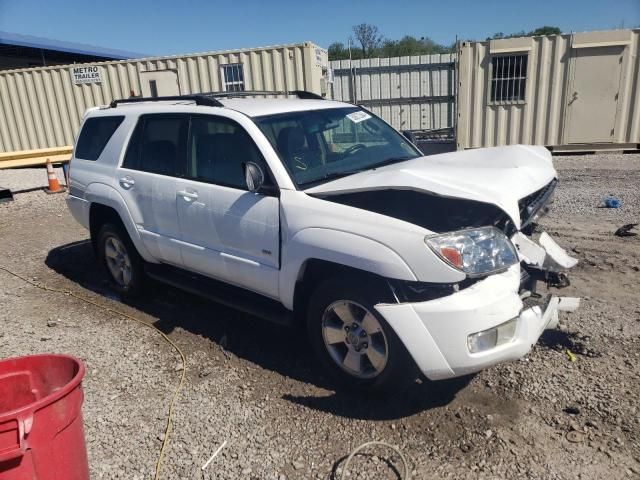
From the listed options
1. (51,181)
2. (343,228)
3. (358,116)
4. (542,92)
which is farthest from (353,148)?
(542,92)

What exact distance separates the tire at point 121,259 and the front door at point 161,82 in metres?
9.50

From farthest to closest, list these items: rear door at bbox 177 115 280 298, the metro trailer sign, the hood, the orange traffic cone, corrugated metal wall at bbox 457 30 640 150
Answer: the metro trailer sign < corrugated metal wall at bbox 457 30 640 150 < the orange traffic cone < rear door at bbox 177 115 280 298 < the hood

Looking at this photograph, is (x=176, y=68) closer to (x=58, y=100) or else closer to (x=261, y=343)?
(x=58, y=100)

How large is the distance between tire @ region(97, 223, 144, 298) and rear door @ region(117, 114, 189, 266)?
0.42m

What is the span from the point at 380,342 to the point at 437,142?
41.9 ft

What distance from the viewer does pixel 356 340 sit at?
324 centimetres

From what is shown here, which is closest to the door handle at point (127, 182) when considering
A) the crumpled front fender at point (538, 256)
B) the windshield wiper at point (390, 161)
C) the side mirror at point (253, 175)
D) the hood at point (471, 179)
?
the side mirror at point (253, 175)

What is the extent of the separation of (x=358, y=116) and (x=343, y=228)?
71.9 inches

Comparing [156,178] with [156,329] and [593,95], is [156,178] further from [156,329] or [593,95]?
[593,95]

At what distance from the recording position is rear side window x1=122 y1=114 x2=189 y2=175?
14.2 ft

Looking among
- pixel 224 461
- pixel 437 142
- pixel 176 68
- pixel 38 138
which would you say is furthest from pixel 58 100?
pixel 224 461

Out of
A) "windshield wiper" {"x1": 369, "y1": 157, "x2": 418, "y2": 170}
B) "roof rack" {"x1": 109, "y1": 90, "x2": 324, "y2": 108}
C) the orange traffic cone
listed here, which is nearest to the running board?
"windshield wiper" {"x1": 369, "y1": 157, "x2": 418, "y2": 170}

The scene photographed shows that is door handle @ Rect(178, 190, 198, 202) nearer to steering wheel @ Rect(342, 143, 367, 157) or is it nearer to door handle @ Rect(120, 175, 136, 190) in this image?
door handle @ Rect(120, 175, 136, 190)

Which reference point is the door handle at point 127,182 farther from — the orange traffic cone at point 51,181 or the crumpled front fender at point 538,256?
the orange traffic cone at point 51,181
